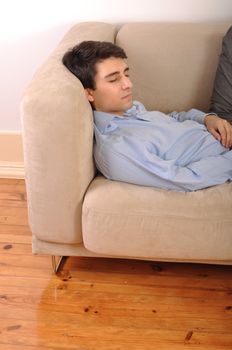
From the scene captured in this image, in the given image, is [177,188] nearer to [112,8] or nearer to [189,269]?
[189,269]

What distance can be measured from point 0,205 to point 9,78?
614 mm

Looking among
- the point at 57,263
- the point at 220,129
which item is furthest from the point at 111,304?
the point at 220,129

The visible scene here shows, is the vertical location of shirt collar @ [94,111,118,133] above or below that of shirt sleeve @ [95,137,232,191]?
above

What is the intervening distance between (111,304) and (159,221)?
1.19 feet

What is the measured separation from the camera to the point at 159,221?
1709mm

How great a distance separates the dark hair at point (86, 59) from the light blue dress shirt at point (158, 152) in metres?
0.13

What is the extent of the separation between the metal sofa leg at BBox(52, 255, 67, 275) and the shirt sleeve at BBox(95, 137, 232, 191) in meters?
0.44

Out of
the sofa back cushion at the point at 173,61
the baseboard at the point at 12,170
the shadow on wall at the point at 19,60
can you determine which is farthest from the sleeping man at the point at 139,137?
the baseboard at the point at 12,170

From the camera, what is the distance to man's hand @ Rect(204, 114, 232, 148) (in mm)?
1875

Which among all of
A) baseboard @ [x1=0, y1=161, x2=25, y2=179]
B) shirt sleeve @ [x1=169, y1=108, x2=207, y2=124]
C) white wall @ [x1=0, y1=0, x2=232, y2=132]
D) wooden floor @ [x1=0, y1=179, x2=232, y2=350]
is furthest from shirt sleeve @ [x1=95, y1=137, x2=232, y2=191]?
baseboard @ [x1=0, y1=161, x2=25, y2=179]

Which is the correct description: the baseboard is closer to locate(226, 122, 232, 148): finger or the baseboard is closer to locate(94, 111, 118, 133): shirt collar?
locate(94, 111, 118, 133): shirt collar

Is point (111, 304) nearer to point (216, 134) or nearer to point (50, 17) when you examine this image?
point (216, 134)

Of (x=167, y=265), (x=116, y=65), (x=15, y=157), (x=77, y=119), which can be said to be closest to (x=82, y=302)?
(x=167, y=265)

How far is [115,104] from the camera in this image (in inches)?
73.5
